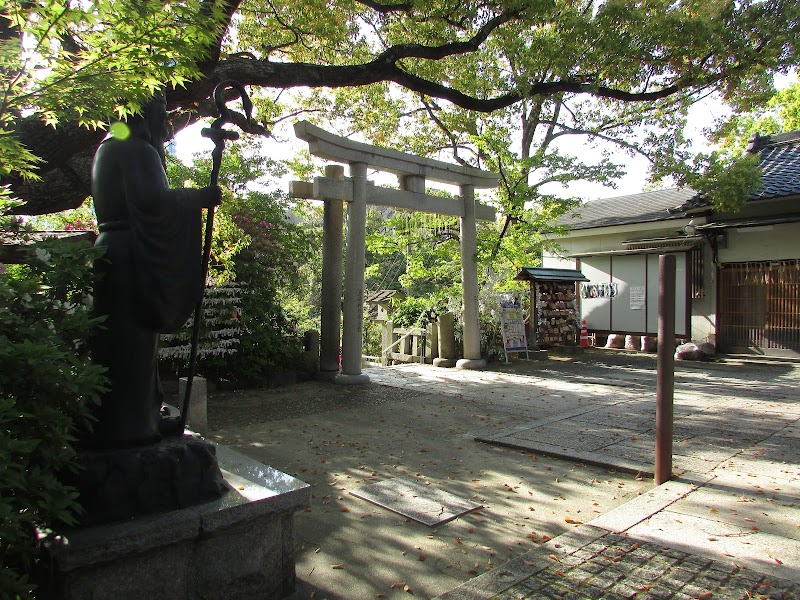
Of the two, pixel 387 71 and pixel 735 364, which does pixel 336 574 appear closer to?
pixel 387 71

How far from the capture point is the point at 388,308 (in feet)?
59.5

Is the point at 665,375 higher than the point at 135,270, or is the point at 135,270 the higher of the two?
the point at 135,270

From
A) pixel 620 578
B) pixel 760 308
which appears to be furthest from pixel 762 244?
pixel 620 578

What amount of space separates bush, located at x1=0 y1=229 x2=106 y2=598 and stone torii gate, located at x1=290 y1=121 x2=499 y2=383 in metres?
6.79

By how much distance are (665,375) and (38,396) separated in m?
4.35

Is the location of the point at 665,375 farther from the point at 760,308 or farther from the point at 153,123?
the point at 760,308

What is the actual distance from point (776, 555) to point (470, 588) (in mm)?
1820

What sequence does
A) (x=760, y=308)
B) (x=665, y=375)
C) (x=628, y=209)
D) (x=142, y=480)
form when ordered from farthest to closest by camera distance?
(x=628, y=209) < (x=760, y=308) < (x=665, y=375) < (x=142, y=480)

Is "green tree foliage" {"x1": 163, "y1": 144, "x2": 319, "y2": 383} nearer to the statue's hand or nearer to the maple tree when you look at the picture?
the maple tree

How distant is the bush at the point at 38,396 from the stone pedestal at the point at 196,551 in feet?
0.55

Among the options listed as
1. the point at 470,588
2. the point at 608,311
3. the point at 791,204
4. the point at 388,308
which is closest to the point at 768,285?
the point at 791,204

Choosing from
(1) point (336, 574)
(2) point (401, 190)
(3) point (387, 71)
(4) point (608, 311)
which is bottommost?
(1) point (336, 574)

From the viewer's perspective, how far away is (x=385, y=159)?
10.5m

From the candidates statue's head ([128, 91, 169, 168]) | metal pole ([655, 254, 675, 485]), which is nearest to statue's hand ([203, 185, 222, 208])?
statue's head ([128, 91, 169, 168])
